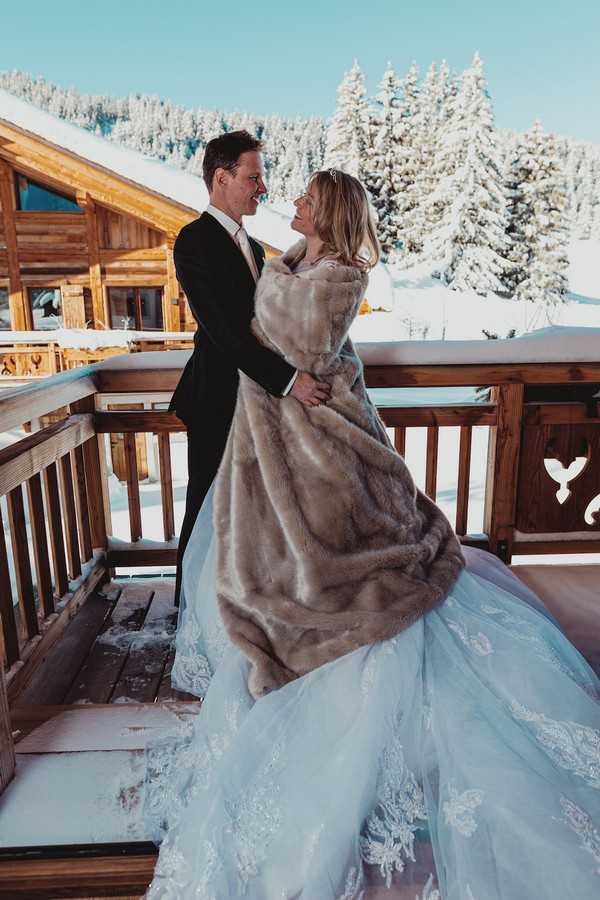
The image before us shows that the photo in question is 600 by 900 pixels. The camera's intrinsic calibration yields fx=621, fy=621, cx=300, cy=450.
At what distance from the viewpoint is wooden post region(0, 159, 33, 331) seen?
32.9ft

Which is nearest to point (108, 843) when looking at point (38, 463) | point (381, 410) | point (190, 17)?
point (38, 463)

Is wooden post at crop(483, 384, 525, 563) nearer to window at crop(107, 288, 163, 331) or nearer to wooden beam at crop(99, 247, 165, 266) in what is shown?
wooden beam at crop(99, 247, 165, 266)

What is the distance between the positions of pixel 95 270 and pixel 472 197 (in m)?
17.4

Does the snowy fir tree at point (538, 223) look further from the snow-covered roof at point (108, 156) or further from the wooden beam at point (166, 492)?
the wooden beam at point (166, 492)

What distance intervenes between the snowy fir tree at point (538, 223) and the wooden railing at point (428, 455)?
2403 cm

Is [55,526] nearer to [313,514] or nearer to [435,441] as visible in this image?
[313,514]

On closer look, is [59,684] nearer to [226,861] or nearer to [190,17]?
[226,861]

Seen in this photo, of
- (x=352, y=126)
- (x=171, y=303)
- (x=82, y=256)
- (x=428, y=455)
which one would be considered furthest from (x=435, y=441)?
(x=352, y=126)

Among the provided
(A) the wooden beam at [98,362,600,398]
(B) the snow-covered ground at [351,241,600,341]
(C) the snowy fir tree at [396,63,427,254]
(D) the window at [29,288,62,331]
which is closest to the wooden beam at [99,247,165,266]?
(D) the window at [29,288,62,331]

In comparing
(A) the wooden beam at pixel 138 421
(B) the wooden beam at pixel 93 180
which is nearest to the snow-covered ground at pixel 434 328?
(A) the wooden beam at pixel 138 421

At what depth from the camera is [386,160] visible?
2645 cm

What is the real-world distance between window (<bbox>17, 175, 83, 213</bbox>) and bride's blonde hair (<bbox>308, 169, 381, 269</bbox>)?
1008 cm

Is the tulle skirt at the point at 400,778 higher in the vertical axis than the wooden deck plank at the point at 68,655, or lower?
higher

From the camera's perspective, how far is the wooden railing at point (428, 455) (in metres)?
2.17
